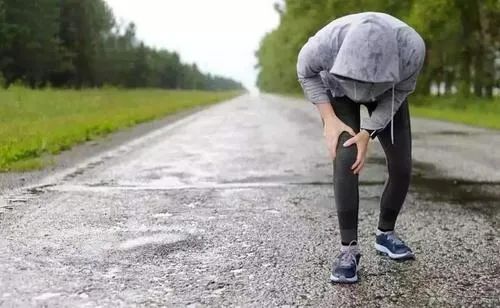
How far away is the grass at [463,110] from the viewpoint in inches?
775

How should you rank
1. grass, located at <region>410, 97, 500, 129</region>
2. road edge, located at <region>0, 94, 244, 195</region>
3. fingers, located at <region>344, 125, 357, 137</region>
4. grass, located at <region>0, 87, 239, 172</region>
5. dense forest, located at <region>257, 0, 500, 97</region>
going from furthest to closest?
dense forest, located at <region>257, 0, 500, 97</region>
grass, located at <region>410, 97, 500, 129</region>
grass, located at <region>0, 87, 239, 172</region>
road edge, located at <region>0, 94, 244, 195</region>
fingers, located at <region>344, 125, 357, 137</region>

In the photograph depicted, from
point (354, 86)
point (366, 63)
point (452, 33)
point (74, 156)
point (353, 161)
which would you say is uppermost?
point (452, 33)

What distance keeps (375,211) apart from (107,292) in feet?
9.31

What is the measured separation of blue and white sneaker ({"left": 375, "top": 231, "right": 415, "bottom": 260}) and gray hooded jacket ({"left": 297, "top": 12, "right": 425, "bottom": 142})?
0.80 metres

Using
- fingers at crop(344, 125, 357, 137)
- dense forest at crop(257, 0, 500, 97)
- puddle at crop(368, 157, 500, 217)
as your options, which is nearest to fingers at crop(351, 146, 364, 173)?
fingers at crop(344, 125, 357, 137)

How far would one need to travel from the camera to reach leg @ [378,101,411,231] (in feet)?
12.0

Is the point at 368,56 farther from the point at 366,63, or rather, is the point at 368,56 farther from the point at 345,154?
the point at 345,154

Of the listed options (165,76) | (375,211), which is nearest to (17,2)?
(375,211)

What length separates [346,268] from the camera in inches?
132

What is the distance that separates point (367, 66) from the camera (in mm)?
3232

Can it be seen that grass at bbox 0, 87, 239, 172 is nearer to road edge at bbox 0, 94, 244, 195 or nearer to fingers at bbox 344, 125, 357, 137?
road edge at bbox 0, 94, 244, 195

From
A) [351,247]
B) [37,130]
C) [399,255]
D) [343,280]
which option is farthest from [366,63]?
[37,130]

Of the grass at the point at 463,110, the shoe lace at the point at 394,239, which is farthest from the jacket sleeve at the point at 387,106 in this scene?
the grass at the point at 463,110

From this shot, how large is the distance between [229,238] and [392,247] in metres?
1.12
